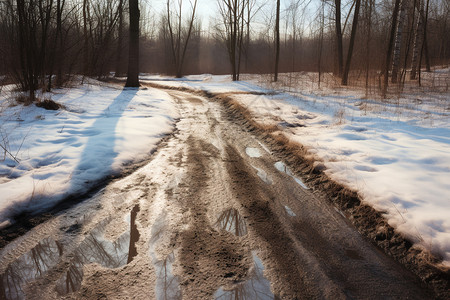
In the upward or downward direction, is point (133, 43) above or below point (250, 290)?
above

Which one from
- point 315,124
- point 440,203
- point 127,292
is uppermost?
point 315,124

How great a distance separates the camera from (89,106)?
895 cm

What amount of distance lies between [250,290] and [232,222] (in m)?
0.99

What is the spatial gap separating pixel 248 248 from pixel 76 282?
1465mm

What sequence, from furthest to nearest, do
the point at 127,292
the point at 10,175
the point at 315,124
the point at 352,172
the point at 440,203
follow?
the point at 315,124 < the point at 352,172 < the point at 10,175 < the point at 440,203 < the point at 127,292

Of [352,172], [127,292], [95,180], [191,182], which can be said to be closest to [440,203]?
[352,172]

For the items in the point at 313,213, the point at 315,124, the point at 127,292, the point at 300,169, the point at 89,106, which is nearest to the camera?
the point at 127,292

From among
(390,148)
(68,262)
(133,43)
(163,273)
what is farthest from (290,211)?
(133,43)

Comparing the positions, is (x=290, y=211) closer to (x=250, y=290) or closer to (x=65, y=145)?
(x=250, y=290)

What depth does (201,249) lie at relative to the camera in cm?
252

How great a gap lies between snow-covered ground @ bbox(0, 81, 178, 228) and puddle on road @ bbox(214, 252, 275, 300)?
8.13 ft

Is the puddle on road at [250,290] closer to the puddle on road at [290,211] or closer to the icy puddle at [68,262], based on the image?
the icy puddle at [68,262]

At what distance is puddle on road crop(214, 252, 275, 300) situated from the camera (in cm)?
199

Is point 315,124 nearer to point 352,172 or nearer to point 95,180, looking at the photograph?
point 352,172
